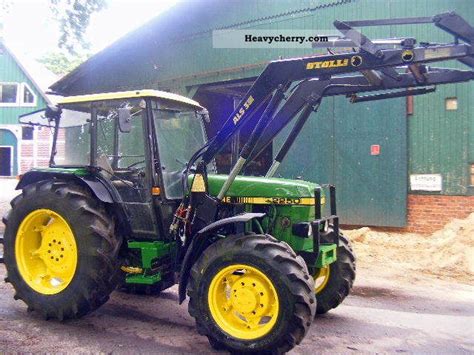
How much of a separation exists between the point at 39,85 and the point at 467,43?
33.1 meters

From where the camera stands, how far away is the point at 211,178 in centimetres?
489

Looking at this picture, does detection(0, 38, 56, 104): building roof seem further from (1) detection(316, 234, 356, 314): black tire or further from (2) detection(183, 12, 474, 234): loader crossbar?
(1) detection(316, 234, 356, 314): black tire

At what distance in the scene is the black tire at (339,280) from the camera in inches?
201

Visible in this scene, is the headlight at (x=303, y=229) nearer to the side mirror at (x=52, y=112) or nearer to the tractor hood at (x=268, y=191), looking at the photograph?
the tractor hood at (x=268, y=191)

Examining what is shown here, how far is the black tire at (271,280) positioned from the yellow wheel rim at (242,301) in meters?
0.05

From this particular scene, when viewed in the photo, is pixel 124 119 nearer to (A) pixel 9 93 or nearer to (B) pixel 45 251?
(B) pixel 45 251

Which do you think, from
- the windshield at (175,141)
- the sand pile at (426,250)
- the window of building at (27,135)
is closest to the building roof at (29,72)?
the window of building at (27,135)

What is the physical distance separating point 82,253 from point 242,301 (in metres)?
1.65

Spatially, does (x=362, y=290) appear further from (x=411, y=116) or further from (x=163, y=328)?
(x=411, y=116)

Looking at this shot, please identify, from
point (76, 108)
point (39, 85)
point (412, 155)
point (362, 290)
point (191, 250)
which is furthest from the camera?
point (39, 85)

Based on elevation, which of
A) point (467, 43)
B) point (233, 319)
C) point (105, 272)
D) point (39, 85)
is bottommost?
point (233, 319)

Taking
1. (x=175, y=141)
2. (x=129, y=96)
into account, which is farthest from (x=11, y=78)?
(x=175, y=141)

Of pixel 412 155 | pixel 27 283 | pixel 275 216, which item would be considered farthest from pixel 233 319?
pixel 412 155

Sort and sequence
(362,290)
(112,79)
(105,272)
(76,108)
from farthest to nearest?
(112,79) < (362,290) < (76,108) < (105,272)
